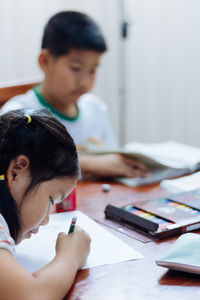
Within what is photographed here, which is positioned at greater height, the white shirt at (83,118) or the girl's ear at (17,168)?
the girl's ear at (17,168)

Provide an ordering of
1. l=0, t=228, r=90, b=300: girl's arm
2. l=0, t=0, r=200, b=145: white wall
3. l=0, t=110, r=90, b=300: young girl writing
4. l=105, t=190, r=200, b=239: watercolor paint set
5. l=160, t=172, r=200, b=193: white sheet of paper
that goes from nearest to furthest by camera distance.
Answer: l=0, t=228, r=90, b=300: girl's arm
l=0, t=110, r=90, b=300: young girl writing
l=105, t=190, r=200, b=239: watercolor paint set
l=160, t=172, r=200, b=193: white sheet of paper
l=0, t=0, r=200, b=145: white wall

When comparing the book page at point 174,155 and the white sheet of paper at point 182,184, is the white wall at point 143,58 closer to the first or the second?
the book page at point 174,155

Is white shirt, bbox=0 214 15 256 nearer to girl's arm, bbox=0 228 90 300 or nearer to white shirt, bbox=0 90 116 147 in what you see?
girl's arm, bbox=0 228 90 300

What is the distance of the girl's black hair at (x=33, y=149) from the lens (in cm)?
80

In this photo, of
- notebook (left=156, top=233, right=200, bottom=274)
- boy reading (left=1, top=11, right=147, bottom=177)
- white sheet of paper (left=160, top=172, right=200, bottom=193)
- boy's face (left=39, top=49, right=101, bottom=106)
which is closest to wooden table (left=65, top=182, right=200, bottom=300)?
notebook (left=156, top=233, right=200, bottom=274)

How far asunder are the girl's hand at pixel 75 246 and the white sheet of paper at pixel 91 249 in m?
0.02

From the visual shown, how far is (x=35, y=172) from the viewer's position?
0.81m

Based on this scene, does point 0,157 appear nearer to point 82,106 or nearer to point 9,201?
point 9,201

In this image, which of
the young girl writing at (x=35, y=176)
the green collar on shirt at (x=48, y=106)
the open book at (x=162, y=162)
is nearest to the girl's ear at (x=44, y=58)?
the green collar on shirt at (x=48, y=106)

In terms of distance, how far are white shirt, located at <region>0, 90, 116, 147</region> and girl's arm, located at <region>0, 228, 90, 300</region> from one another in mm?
976

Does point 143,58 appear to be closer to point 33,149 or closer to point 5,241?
point 33,149

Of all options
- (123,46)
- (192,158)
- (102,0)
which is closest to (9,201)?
(192,158)

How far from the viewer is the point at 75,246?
83 centimetres

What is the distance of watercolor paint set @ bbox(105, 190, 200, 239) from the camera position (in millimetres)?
939
